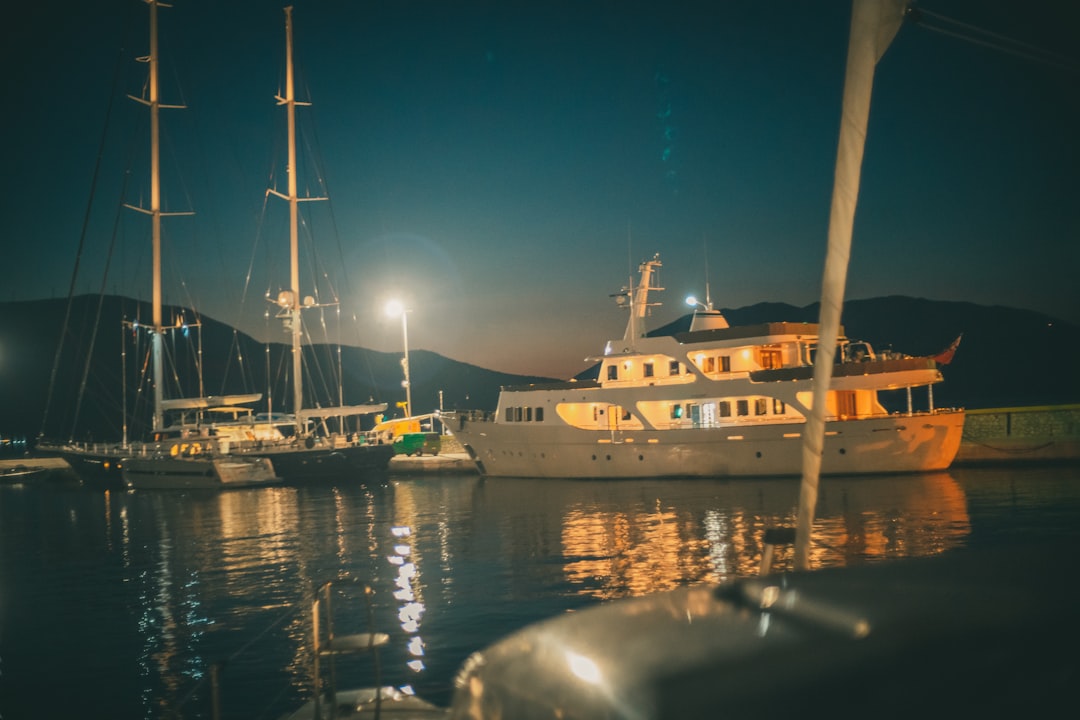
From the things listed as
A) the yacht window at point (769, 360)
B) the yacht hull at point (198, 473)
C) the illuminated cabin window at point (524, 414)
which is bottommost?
the yacht hull at point (198, 473)

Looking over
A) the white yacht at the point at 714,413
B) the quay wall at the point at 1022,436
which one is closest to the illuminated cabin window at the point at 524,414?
the white yacht at the point at 714,413

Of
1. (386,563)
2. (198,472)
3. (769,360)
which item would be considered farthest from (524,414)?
(386,563)

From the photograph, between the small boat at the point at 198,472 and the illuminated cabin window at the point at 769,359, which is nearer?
the illuminated cabin window at the point at 769,359

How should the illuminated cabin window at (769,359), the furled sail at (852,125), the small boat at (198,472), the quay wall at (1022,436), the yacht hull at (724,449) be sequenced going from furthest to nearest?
the small boat at (198,472)
the illuminated cabin window at (769,359)
the quay wall at (1022,436)
the yacht hull at (724,449)
the furled sail at (852,125)

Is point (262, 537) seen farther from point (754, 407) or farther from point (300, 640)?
point (754, 407)

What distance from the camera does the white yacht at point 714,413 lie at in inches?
1341

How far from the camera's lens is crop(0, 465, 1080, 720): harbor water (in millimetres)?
10570

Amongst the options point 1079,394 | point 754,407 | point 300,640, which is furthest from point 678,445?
point 1079,394

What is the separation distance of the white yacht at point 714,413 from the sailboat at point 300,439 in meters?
8.48

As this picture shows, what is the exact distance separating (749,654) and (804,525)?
189cm

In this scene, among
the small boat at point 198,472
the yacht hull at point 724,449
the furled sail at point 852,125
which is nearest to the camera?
the furled sail at point 852,125

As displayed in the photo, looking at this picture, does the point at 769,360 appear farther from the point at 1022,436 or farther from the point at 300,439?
the point at 300,439

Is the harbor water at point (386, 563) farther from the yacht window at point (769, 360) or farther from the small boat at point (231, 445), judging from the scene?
the small boat at point (231, 445)

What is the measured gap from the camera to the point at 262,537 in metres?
24.8
